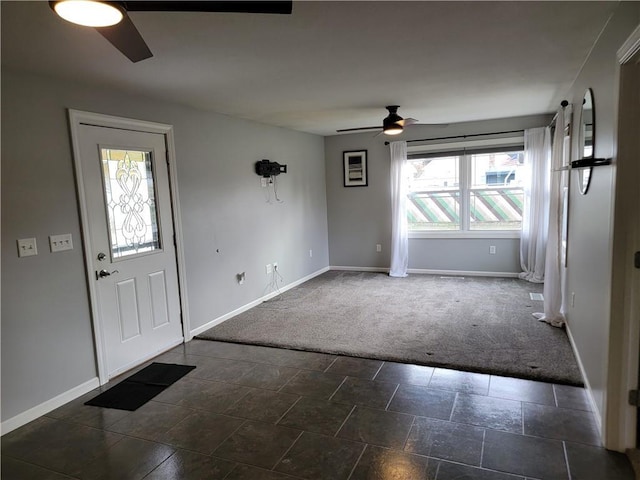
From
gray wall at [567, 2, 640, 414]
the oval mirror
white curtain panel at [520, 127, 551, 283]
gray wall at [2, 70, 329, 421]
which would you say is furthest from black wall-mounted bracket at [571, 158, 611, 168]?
gray wall at [2, 70, 329, 421]

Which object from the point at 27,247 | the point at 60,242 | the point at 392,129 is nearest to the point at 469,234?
the point at 392,129

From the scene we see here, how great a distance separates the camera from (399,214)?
6.41m

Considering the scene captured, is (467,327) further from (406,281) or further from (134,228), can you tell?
(134,228)

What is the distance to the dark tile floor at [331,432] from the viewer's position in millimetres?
2129

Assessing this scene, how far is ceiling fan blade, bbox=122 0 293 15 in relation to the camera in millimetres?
1372

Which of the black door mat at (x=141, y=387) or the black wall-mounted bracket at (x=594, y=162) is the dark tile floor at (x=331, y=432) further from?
the black wall-mounted bracket at (x=594, y=162)

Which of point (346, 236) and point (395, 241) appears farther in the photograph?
point (346, 236)

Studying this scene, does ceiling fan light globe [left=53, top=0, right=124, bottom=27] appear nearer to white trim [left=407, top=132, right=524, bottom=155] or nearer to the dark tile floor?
the dark tile floor

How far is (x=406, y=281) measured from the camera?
6117mm

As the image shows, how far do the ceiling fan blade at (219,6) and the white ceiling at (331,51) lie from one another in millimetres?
581

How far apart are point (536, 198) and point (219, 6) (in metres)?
5.34

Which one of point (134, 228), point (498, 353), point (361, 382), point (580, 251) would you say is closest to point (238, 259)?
Answer: point (134, 228)

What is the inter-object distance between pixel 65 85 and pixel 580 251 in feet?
13.0

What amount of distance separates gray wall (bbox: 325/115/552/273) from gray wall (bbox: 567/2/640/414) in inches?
112
